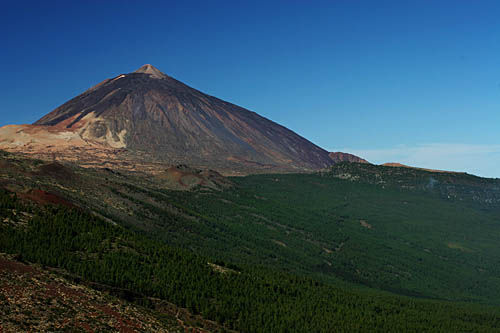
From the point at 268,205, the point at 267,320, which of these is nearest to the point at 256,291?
the point at 267,320

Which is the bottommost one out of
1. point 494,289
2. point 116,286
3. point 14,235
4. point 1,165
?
point 494,289

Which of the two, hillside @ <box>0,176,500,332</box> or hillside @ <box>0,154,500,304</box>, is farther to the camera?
hillside @ <box>0,154,500,304</box>

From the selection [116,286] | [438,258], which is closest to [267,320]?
[116,286]

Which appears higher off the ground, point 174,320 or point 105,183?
point 105,183

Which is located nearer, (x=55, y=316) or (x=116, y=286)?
(x=55, y=316)

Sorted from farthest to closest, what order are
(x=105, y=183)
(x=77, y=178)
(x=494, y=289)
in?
(x=494, y=289), (x=105, y=183), (x=77, y=178)

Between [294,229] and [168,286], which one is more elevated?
[168,286]

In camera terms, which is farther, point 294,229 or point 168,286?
point 294,229

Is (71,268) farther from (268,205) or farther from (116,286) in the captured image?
(268,205)

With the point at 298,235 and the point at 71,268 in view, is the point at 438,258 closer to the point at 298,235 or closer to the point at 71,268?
the point at 298,235

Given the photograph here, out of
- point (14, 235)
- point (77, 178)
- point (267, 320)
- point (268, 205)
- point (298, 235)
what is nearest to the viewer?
point (14, 235)

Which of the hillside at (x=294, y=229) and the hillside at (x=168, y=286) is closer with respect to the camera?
the hillside at (x=168, y=286)
